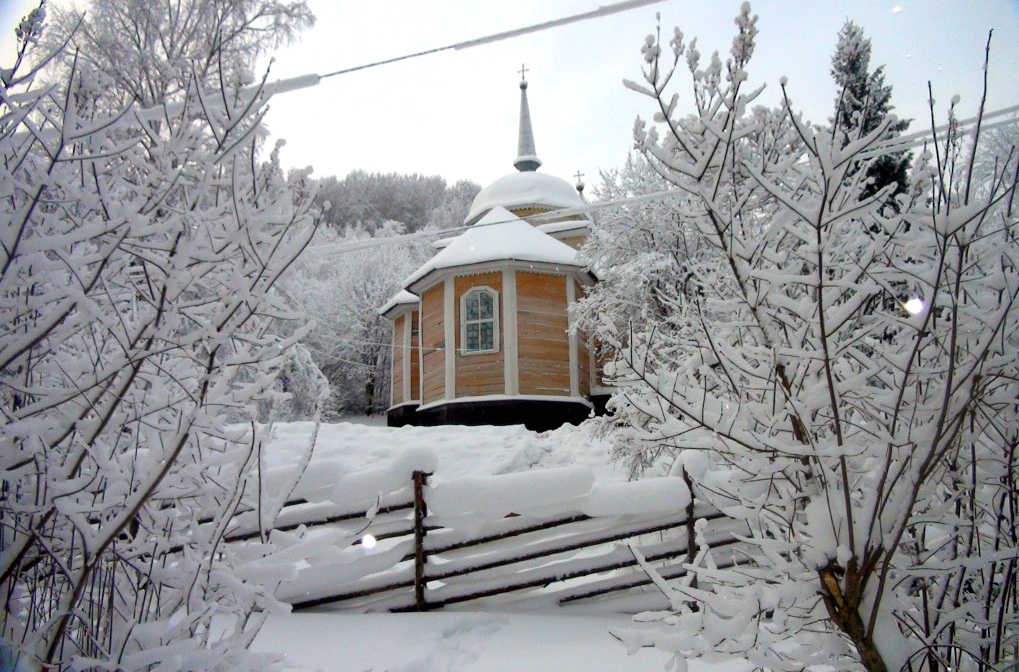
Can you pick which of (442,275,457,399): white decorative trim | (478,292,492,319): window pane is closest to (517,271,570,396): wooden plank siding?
(478,292,492,319): window pane

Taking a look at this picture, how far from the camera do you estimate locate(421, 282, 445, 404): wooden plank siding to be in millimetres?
16500

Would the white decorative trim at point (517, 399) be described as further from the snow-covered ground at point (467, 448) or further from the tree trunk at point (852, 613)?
the tree trunk at point (852, 613)

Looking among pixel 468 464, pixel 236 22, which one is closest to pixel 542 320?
pixel 468 464

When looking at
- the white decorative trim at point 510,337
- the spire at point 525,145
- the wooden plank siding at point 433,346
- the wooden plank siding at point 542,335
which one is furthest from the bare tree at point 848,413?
the spire at point 525,145

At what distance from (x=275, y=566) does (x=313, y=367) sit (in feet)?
52.4

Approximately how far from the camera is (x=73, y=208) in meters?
2.16

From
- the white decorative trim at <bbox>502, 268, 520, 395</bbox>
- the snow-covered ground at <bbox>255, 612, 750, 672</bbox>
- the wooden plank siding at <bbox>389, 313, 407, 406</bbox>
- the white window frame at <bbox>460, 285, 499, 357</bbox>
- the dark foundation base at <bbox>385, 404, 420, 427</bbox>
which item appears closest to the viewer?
the snow-covered ground at <bbox>255, 612, 750, 672</bbox>

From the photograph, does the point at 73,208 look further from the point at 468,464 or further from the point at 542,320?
the point at 542,320

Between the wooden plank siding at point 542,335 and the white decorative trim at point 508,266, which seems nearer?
the wooden plank siding at point 542,335

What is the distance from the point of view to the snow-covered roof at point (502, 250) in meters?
16.1

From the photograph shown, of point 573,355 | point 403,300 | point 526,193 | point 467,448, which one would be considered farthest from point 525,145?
point 467,448

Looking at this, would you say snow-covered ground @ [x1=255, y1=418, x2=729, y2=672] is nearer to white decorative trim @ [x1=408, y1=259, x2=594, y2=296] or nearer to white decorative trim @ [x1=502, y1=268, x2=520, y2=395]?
white decorative trim @ [x1=502, y1=268, x2=520, y2=395]

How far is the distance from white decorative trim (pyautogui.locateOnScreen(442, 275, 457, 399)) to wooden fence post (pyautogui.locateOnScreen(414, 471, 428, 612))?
1130 centimetres

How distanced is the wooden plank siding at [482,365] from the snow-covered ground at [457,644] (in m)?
11.3
